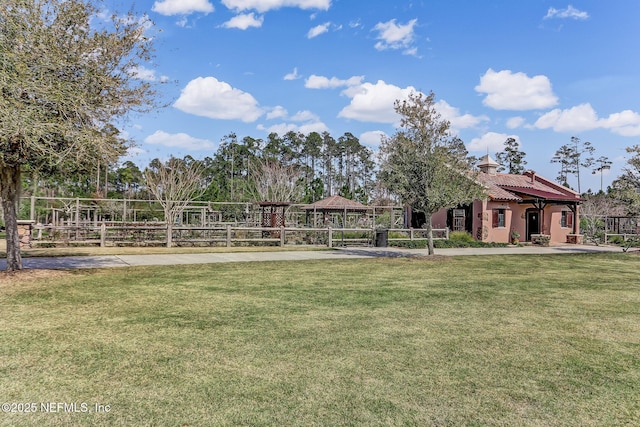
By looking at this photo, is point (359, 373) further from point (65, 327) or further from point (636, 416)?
point (65, 327)

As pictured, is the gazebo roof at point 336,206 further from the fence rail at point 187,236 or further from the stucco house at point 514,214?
the stucco house at point 514,214

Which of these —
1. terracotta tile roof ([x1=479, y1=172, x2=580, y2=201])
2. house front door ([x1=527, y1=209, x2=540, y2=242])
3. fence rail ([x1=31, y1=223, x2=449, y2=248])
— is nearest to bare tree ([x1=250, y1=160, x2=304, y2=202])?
fence rail ([x1=31, y1=223, x2=449, y2=248])

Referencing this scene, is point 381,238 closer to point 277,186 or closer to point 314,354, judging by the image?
point 314,354

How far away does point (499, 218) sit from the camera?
89.4 feet

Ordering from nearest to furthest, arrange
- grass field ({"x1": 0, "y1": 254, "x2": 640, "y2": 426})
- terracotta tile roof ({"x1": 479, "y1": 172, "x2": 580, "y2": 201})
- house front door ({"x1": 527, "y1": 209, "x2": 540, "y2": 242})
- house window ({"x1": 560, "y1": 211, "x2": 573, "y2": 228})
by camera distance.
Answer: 1. grass field ({"x1": 0, "y1": 254, "x2": 640, "y2": 426})
2. terracotta tile roof ({"x1": 479, "y1": 172, "x2": 580, "y2": 201})
3. house front door ({"x1": 527, "y1": 209, "x2": 540, "y2": 242})
4. house window ({"x1": 560, "y1": 211, "x2": 573, "y2": 228})

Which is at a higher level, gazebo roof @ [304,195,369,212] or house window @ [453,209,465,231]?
gazebo roof @ [304,195,369,212]

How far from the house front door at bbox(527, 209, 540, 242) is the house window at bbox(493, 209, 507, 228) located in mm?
3267

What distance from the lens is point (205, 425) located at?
327 centimetres

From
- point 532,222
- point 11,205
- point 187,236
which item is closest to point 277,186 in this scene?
point 187,236

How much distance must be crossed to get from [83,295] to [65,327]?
241 cm

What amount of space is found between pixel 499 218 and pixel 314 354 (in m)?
25.1

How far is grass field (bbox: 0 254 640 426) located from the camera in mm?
3529

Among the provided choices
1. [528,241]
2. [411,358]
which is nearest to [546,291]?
[411,358]

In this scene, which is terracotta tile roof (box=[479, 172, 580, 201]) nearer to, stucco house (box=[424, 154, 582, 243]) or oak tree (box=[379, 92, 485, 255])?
stucco house (box=[424, 154, 582, 243])
